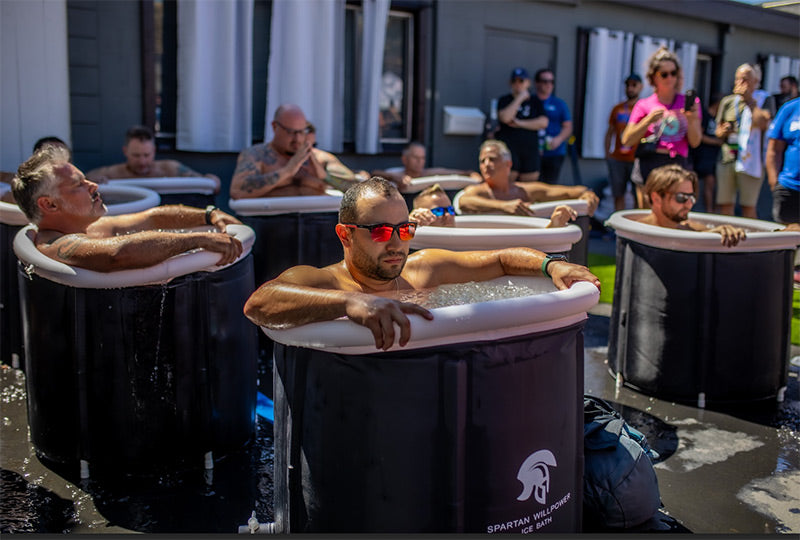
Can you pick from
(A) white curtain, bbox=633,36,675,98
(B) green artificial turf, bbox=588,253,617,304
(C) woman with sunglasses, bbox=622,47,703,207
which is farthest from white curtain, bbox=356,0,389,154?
(A) white curtain, bbox=633,36,675,98

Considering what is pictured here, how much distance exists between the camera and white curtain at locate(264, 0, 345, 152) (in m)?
8.07

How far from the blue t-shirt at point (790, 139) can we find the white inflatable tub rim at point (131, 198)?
177 inches

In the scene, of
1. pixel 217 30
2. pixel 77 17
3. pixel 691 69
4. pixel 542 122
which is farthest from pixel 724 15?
pixel 77 17

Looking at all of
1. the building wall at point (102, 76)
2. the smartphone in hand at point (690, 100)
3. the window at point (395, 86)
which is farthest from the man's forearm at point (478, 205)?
the window at point (395, 86)

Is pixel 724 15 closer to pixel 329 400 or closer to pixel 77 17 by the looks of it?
pixel 77 17

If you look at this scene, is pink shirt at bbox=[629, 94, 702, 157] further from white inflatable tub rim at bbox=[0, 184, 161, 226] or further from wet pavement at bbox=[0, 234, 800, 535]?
white inflatable tub rim at bbox=[0, 184, 161, 226]

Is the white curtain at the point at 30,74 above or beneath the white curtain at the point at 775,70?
beneath

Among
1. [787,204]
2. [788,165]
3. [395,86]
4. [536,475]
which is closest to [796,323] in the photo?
[787,204]

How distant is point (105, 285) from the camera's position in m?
2.97

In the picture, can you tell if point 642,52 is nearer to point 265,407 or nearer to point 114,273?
point 265,407

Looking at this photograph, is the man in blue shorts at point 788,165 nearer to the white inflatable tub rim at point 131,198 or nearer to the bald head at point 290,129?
the bald head at point 290,129

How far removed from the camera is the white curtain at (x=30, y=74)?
6.52 m

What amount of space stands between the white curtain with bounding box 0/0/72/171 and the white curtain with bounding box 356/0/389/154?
3236 mm

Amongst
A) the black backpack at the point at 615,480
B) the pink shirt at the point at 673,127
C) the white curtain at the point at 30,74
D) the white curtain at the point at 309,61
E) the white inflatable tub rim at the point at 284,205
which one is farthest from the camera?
the white curtain at the point at 309,61
